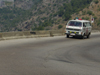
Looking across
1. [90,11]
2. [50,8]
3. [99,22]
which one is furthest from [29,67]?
[50,8]

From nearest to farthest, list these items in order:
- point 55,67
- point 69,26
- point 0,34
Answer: point 55,67
point 0,34
point 69,26

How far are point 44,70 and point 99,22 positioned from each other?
95.7 m

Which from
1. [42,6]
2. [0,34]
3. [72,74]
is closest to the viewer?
[72,74]

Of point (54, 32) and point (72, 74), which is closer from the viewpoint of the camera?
point (72, 74)

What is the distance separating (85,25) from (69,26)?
174 centimetres

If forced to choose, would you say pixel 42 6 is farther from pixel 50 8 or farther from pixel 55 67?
pixel 55 67

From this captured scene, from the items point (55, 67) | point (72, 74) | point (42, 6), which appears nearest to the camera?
point (72, 74)

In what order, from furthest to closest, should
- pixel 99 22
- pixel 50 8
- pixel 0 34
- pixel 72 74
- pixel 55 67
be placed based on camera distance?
pixel 50 8
pixel 99 22
pixel 0 34
pixel 55 67
pixel 72 74

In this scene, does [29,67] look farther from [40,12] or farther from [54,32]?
[40,12]

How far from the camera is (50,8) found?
593 ft

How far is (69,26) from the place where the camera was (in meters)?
23.0

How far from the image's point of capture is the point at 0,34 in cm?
1892

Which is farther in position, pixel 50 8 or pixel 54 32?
pixel 50 8

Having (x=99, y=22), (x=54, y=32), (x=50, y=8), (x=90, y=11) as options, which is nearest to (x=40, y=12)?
(x=50, y=8)
